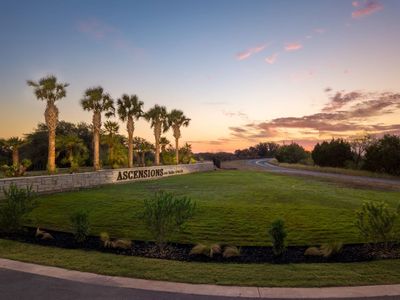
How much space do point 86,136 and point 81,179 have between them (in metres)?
38.5

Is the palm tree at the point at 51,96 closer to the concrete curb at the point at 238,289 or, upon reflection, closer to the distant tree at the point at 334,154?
the concrete curb at the point at 238,289

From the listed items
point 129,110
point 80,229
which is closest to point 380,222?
point 80,229

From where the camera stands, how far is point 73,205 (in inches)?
671

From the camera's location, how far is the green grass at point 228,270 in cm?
674

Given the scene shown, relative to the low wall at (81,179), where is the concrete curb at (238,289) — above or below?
below

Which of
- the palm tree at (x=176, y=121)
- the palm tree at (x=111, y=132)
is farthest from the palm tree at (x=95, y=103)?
the palm tree at (x=176, y=121)

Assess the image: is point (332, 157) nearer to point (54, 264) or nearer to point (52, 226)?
point (52, 226)

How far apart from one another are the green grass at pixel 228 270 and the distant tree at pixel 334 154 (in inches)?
1917

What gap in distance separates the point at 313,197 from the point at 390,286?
13452mm

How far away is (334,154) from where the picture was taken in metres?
54.7

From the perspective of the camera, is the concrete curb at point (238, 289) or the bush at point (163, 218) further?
the bush at point (163, 218)

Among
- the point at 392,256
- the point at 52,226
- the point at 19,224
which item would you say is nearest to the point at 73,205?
the point at 52,226

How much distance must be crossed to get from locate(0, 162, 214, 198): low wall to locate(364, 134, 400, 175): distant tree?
24604mm

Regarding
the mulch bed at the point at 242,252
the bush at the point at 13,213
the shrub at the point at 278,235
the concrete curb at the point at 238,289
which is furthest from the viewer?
the bush at the point at 13,213
